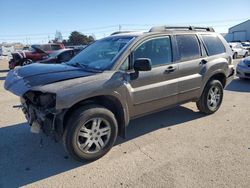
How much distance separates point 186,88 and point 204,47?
1.08 metres

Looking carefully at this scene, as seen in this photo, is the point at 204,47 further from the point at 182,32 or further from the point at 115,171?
the point at 115,171

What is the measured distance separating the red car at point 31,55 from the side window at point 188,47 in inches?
485

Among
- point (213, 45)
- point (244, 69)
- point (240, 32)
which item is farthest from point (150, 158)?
point (240, 32)

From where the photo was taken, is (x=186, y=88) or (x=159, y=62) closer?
(x=159, y=62)

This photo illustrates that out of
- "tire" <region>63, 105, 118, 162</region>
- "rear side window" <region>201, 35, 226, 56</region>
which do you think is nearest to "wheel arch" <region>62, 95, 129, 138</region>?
"tire" <region>63, 105, 118, 162</region>

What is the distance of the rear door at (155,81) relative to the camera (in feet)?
13.8

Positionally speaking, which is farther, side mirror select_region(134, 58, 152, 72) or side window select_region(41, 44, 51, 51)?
side window select_region(41, 44, 51, 51)

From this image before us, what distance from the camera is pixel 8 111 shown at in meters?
6.46

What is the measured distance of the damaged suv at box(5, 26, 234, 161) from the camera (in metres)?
3.51

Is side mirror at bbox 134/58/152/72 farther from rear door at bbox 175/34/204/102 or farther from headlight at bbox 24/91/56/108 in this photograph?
headlight at bbox 24/91/56/108

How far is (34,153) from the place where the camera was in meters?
4.08

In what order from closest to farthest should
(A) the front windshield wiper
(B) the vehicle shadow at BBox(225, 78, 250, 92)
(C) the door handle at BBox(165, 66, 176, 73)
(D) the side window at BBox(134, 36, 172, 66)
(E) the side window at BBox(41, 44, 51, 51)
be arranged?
1. (A) the front windshield wiper
2. (D) the side window at BBox(134, 36, 172, 66)
3. (C) the door handle at BBox(165, 66, 176, 73)
4. (B) the vehicle shadow at BBox(225, 78, 250, 92)
5. (E) the side window at BBox(41, 44, 51, 51)

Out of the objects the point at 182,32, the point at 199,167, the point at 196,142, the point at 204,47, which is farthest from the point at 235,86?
the point at 199,167

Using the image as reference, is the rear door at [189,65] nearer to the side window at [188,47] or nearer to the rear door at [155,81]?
the side window at [188,47]
